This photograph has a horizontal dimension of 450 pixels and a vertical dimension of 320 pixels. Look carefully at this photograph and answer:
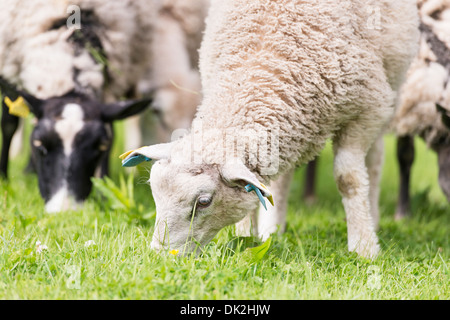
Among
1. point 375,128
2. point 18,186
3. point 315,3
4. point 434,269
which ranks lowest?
point 18,186

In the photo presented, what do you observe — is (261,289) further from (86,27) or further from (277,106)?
(86,27)

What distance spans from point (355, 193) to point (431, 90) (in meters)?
1.51

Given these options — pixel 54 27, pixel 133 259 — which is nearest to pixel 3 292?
pixel 133 259

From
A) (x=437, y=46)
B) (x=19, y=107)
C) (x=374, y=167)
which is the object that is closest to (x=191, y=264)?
(x=374, y=167)

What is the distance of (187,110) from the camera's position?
532cm

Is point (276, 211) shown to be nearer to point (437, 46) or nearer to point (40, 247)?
point (40, 247)

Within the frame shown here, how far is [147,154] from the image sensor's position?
10.0 ft

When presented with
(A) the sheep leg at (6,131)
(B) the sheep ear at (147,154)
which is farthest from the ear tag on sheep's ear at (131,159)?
(A) the sheep leg at (6,131)

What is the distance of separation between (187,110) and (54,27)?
1334 mm

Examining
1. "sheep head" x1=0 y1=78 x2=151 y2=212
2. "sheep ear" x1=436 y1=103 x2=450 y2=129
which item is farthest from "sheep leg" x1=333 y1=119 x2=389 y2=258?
"sheep head" x1=0 y1=78 x2=151 y2=212

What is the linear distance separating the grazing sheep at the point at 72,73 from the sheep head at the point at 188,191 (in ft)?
4.61

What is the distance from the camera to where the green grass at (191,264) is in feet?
8.58

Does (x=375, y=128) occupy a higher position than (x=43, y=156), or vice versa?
(x=375, y=128)
